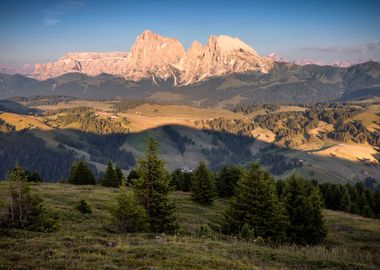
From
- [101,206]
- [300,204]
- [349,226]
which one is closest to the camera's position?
[300,204]

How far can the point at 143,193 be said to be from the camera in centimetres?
3116

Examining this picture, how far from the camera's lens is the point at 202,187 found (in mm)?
64625

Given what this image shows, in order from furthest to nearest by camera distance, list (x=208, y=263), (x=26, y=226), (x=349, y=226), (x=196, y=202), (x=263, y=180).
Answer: (x=196, y=202), (x=349, y=226), (x=263, y=180), (x=26, y=226), (x=208, y=263)

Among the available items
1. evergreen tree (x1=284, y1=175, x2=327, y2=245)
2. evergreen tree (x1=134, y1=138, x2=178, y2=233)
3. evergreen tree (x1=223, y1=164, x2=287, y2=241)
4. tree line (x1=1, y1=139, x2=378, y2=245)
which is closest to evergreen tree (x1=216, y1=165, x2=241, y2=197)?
tree line (x1=1, y1=139, x2=378, y2=245)

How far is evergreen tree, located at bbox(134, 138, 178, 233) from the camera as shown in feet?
101

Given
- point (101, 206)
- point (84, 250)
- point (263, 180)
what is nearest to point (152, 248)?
point (84, 250)

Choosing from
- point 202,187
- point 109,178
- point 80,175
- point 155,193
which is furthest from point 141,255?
point 80,175

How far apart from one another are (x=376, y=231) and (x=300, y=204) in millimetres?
24603

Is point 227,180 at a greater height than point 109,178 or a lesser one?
greater

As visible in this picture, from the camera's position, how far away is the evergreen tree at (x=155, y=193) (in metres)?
30.8

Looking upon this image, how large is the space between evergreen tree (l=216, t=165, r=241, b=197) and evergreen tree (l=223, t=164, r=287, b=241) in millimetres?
43091

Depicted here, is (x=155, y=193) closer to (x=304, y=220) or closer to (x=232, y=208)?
(x=232, y=208)

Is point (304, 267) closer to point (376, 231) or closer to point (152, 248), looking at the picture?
point (152, 248)

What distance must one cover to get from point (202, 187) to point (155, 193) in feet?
113
